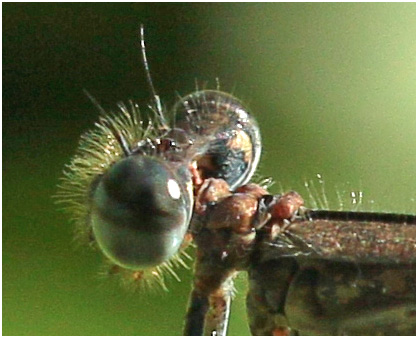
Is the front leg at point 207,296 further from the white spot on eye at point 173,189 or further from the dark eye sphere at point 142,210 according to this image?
the white spot on eye at point 173,189

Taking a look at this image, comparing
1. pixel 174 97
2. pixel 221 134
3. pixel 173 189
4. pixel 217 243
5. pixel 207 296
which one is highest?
pixel 174 97

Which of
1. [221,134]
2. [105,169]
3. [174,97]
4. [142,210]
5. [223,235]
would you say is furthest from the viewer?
[174,97]

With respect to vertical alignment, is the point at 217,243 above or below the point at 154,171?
below

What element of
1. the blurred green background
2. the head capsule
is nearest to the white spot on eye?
the head capsule

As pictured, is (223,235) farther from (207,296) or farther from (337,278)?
(337,278)

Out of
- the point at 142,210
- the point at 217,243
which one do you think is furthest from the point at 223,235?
the point at 142,210

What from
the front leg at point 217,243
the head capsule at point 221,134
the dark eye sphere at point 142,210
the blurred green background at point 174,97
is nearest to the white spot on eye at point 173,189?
the dark eye sphere at point 142,210

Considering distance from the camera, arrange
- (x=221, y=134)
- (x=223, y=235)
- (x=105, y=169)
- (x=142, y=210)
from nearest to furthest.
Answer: (x=142, y=210)
(x=223, y=235)
(x=105, y=169)
(x=221, y=134)

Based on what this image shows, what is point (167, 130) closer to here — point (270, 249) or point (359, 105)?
point (270, 249)
